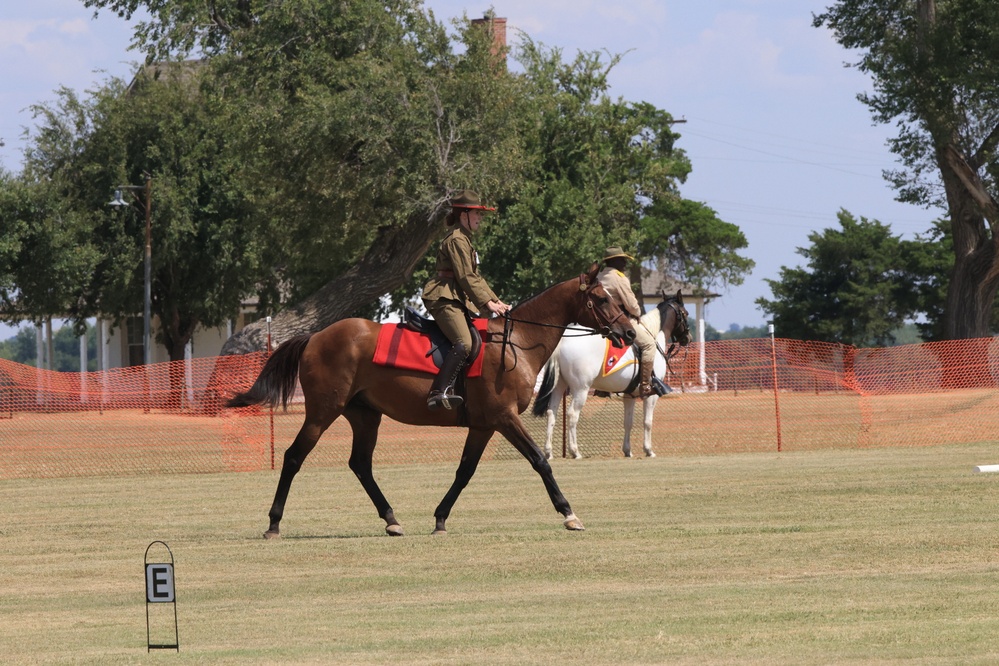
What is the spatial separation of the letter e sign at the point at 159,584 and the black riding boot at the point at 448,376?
622 centimetres

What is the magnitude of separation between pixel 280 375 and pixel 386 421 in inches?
650

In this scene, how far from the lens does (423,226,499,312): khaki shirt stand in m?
13.5

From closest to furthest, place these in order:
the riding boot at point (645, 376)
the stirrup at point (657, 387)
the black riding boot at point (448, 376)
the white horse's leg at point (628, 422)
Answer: the black riding boot at point (448, 376), the riding boot at point (645, 376), the stirrup at point (657, 387), the white horse's leg at point (628, 422)

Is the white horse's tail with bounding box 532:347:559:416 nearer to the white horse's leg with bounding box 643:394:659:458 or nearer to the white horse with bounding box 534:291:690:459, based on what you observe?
the white horse with bounding box 534:291:690:459

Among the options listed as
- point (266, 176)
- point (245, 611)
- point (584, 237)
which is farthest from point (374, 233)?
point (245, 611)

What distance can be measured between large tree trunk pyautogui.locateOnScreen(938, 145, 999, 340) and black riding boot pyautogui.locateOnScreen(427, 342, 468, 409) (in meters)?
42.5

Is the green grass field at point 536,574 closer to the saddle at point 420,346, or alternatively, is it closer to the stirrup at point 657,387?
the saddle at point 420,346

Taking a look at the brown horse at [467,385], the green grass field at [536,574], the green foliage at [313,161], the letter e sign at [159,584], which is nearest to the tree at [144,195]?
the green foliage at [313,161]

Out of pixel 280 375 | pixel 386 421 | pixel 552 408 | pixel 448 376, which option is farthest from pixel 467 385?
pixel 386 421

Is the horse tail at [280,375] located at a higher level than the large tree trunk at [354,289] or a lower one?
lower

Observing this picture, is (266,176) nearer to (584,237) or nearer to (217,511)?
(584,237)

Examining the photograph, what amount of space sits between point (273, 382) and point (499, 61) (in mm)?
29084

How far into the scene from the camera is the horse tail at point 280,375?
1475 cm

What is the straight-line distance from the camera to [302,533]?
14.6 m
